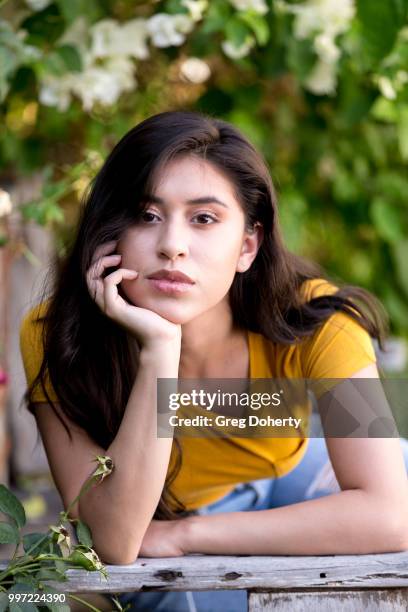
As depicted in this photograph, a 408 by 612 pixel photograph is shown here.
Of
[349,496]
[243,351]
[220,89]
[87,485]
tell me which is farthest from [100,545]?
[220,89]

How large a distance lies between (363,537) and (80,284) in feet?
2.22

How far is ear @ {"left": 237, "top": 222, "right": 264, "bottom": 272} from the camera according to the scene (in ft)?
5.80

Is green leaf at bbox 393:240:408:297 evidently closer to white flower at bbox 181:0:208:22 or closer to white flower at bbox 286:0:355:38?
white flower at bbox 286:0:355:38

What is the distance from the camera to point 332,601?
1.35 m

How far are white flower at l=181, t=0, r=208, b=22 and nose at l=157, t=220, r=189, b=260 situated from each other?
98 centimetres

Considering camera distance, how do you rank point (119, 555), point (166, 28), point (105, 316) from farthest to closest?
point (166, 28) → point (105, 316) → point (119, 555)

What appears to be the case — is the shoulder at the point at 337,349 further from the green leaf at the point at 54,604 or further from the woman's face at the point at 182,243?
the green leaf at the point at 54,604

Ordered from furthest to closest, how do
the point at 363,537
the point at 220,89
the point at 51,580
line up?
1. the point at 220,89
2. the point at 363,537
3. the point at 51,580

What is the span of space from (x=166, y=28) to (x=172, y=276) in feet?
3.73

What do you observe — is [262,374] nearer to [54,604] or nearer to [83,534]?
[83,534]

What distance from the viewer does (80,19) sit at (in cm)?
249

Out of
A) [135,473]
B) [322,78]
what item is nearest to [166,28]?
[322,78]

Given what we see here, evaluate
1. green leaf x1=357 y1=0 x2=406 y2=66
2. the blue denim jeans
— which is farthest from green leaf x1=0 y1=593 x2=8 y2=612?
green leaf x1=357 y1=0 x2=406 y2=66

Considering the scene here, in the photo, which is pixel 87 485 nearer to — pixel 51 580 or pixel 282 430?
pixel 51 580
